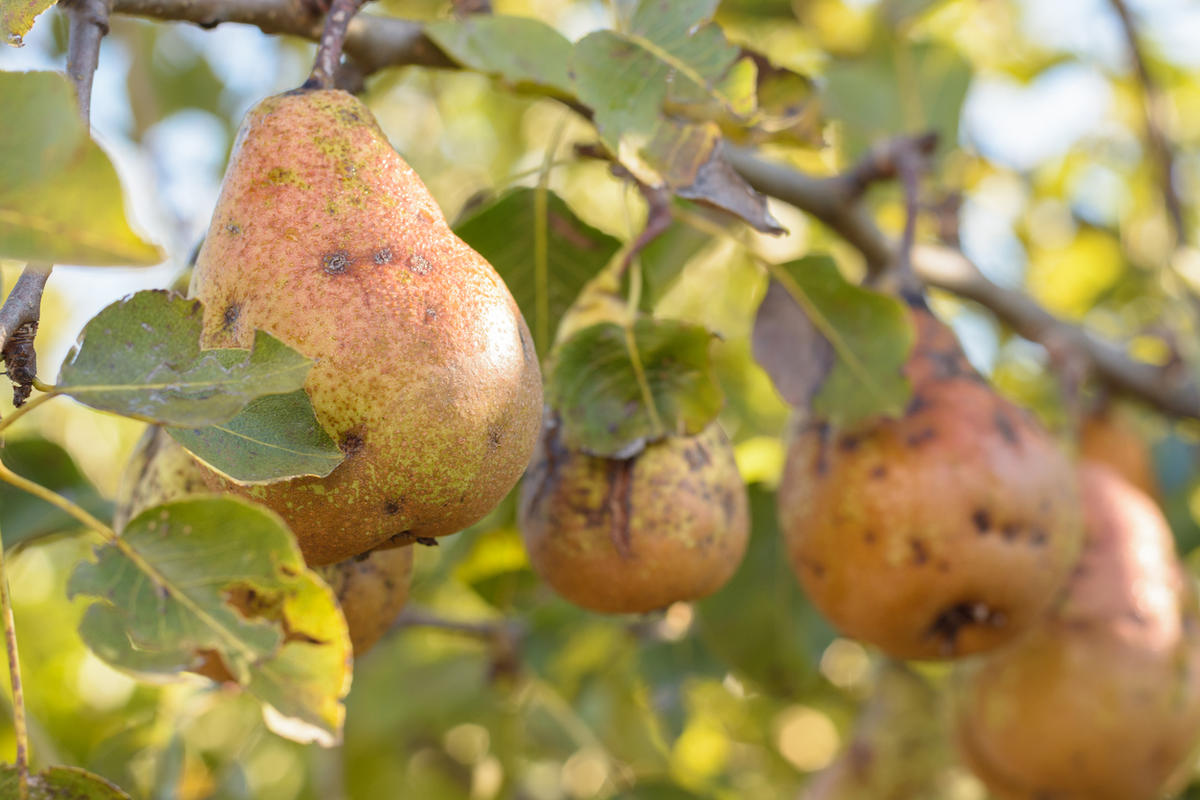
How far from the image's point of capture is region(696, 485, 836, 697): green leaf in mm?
1999

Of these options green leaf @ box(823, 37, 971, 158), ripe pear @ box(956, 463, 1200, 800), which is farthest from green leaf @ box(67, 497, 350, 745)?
green leaf @ box(823, 37, 971, 158)

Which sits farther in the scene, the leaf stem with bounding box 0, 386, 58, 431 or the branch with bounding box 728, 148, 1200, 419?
the branch with bounding box 728, 148, 1200, 419

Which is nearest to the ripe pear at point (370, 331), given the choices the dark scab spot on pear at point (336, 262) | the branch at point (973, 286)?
the dark scab spot on pear at point (336, 262)

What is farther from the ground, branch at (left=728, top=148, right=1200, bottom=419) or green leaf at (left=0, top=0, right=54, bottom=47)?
green leaf at (left=0, top=0, right=54, bottom=47)

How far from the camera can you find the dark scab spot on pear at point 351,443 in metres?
0.81

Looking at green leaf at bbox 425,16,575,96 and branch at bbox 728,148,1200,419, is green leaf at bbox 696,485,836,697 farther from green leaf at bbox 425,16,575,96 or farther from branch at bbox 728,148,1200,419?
green leaf at bbox 425,16,575,96

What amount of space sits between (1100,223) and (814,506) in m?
2.07

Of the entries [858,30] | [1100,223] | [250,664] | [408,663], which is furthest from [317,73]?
[1100,223]

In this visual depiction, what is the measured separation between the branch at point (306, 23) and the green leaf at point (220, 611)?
1.60ft

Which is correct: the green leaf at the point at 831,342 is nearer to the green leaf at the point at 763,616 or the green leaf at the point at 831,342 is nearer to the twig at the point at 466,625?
the green leaf at the point at 763,616

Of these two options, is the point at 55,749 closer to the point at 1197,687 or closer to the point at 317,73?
the point at 317,73

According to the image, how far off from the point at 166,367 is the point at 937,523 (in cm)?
96

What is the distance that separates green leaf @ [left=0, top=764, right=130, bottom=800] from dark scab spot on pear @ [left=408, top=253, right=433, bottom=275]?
17.5 inches

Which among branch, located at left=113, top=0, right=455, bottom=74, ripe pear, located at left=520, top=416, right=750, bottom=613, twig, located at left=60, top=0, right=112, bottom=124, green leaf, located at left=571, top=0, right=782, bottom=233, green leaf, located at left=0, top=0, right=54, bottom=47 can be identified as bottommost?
ripe pear, located at left=520, top=416, right=750, bottom=613
